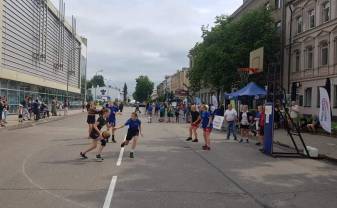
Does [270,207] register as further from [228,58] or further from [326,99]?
[228,58]

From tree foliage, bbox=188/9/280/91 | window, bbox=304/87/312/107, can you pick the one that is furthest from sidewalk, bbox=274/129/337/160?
tree foliage, bbox=188/9/280/91

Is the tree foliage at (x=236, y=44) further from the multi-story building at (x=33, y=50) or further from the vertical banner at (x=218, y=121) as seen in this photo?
the vertical banner at (x=218, y=121)

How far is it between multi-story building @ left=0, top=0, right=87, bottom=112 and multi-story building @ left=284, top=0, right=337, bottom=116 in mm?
24338

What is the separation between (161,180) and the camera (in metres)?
10.6

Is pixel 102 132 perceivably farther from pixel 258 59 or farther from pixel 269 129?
pixel 258 59

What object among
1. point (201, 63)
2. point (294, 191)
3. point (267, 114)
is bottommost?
point (294, 191)

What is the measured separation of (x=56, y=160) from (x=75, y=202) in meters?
5.72

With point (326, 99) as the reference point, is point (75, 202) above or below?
below

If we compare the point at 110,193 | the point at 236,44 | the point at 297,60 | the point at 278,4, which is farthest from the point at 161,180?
the point at 278,4

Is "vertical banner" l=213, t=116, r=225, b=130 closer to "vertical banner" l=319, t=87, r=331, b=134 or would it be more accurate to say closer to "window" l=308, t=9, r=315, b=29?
"vertical banner" l=319, t=87, r=331, b=134

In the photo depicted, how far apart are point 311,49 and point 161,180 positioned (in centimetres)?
3047

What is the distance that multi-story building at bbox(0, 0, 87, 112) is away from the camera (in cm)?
4359

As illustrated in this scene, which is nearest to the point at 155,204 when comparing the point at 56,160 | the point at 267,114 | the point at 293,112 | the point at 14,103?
the point at 56,160

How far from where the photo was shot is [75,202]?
8.14 m
